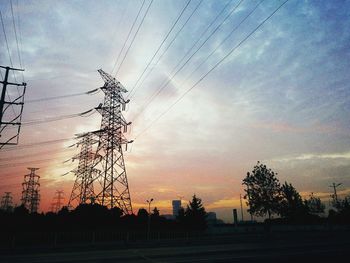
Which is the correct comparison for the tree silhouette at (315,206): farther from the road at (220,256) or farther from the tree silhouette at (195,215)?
the road at (220,256)

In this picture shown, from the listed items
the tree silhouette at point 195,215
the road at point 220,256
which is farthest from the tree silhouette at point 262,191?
the road at point 220,256

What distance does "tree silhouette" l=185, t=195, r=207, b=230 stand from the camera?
62.1m

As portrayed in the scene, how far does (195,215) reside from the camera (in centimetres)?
6631

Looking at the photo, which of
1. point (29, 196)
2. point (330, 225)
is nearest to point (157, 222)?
point (330, 225)

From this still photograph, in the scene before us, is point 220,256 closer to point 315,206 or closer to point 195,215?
point 195,215

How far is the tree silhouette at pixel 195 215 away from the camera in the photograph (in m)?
62.1

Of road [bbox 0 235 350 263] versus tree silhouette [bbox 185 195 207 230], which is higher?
tree silhouette [bbox 185 195 207 230]

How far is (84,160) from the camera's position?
59750mm

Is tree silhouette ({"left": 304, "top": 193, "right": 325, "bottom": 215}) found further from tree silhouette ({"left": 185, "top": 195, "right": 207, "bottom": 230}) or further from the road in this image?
the road

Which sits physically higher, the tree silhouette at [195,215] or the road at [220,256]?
the tree silhouette at [195,215]

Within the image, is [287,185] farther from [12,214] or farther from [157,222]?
[12,214]

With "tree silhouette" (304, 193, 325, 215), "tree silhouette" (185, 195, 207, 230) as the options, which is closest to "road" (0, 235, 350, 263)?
"tree silhouette" (185, 195, 207, 230)

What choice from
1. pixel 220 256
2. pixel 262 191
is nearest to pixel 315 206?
pixel 262 191

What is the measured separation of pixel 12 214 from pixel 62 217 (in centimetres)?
683
